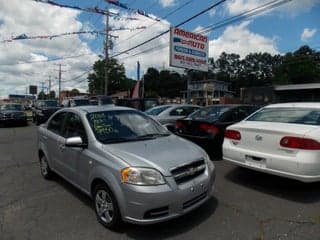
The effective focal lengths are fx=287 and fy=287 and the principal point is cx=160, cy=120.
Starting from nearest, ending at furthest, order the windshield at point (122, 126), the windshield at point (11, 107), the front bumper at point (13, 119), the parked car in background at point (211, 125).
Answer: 1. the windshield at point (122, 126)
2. the parked car in background at point (211, 125)
3. the front bumper at point (13, 119)
4. the windshield at point (11, 107)

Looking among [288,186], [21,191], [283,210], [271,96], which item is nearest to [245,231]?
[283,210]

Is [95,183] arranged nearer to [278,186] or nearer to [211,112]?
[278,186]

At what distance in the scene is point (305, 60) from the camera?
74.1m

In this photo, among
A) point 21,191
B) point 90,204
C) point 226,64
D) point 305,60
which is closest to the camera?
point 90,204

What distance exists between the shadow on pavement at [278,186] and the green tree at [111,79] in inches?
2880

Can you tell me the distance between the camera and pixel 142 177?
11.0ft

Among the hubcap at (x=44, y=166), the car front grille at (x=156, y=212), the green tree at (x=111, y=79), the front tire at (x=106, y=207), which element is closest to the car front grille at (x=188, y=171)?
the car front grille at (x=156, y=212)

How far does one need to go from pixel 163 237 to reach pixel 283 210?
1.93 m

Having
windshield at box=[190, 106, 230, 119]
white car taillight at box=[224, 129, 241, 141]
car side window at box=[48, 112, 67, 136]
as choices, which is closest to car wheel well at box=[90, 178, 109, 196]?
car side window at box=[48, 112, 67, 136]

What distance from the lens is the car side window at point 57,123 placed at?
5.31m

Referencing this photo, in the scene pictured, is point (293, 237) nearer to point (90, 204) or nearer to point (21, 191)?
point (90, 204)

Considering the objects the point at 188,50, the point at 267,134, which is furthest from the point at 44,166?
the point at 188,50

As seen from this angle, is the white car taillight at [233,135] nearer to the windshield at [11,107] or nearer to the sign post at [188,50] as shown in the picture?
the sign post at [188,50]

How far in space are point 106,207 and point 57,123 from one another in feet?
8.04
